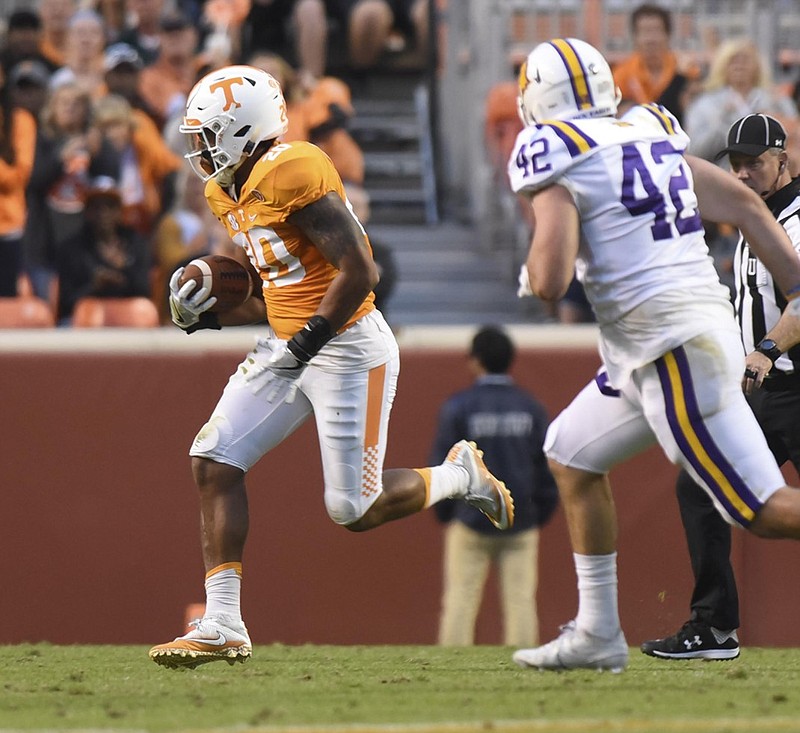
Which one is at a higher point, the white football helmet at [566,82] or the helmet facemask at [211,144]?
the white football helmet at [566,82]

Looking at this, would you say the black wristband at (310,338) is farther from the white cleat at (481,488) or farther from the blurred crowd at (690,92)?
the blurred crowd at (690,92)

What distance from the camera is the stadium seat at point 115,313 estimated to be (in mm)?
8969

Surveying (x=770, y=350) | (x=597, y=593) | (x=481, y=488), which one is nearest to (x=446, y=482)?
(x=481, y=488)

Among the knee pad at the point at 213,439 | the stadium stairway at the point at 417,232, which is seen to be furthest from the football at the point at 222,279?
the stadium stairway at the point at 417,232

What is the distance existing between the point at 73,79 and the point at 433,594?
13.8 ft

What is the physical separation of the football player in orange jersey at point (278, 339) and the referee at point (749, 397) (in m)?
1.15

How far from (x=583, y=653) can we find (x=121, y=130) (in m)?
5.78

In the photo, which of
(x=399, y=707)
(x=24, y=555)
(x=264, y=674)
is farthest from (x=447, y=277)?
(x=399, y=707)

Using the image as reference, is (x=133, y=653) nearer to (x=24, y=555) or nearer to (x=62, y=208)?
(x=24, y=555)

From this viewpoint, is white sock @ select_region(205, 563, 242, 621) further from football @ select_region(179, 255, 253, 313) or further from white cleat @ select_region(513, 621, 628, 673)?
white cleat @ select_region(513, 621, 628, 673)

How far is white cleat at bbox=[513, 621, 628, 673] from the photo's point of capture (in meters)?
5.09

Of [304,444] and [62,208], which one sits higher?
[62,208]

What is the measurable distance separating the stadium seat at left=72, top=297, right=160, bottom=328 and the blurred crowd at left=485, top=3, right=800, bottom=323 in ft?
7.59

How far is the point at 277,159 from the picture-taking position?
5391 millimetres
